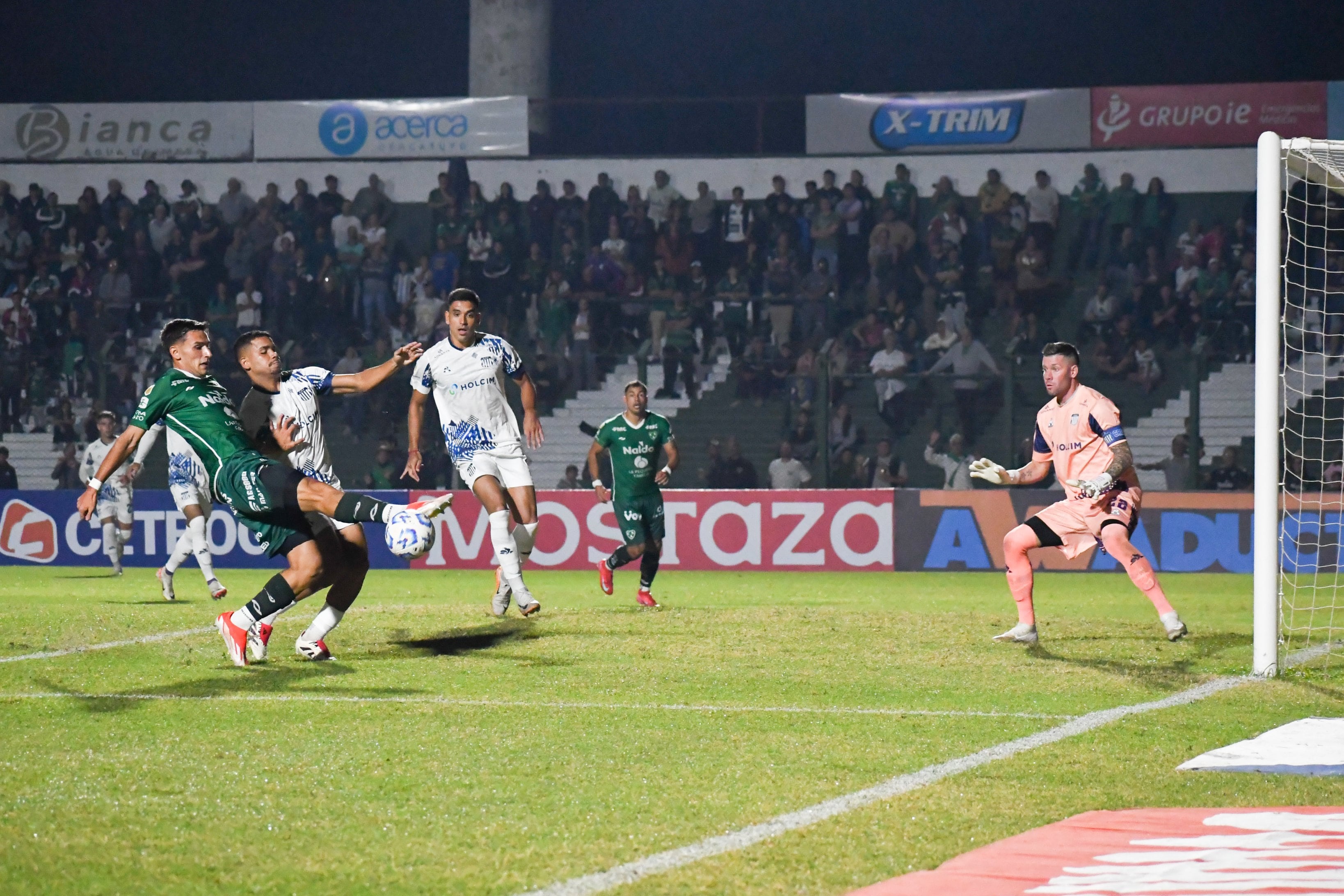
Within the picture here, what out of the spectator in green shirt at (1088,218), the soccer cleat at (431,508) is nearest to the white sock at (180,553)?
the soccer cleat at (431,508)

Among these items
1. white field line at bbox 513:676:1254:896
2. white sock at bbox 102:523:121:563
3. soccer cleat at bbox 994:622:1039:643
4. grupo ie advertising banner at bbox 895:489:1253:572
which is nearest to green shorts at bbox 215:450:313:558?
white field line at bbox 513:676:1254:896

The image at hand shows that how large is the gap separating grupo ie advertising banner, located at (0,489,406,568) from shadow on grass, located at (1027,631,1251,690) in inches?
508

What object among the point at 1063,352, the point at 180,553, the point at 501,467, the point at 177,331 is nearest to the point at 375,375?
the point at 177,331

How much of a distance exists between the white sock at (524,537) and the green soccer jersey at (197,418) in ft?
10.1

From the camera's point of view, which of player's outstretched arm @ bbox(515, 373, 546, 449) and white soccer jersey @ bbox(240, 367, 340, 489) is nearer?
white soccer jersey @ bbox(240, 367, 340, 489)

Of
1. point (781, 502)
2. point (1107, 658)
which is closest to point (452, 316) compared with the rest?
point (1107, 658)

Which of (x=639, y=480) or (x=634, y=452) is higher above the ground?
(x=634, y=452)

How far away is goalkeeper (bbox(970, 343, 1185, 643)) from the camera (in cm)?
1012

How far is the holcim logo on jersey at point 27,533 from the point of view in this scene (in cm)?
2139

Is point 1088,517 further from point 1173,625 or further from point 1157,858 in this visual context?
point 1157,858

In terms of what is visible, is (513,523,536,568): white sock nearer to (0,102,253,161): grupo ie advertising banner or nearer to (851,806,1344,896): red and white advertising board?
(851,806,1344,896): red and white advertising board

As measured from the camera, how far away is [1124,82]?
93.7 feet

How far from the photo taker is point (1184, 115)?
82.2 ft

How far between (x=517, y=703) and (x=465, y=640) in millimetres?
2796
